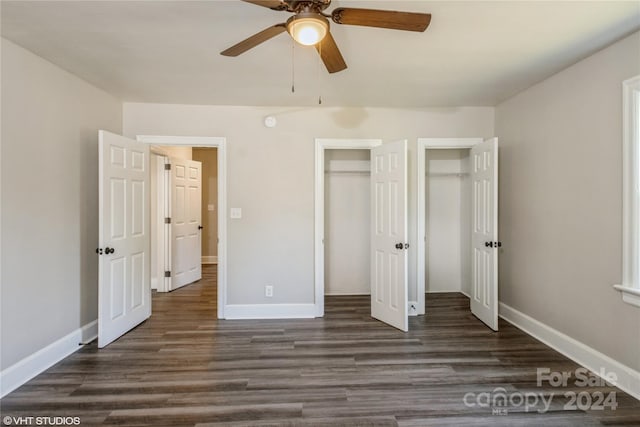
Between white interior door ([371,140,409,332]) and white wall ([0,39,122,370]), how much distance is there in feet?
9.89

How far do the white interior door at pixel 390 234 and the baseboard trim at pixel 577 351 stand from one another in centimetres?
124

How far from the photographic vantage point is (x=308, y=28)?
1.66 m

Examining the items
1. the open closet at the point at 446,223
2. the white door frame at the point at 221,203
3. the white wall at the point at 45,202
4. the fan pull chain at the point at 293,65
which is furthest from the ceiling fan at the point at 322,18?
the open closet at the point at 446,223

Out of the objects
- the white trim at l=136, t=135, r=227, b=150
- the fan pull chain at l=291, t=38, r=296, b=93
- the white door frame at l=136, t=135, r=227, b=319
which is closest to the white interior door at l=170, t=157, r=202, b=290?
the white trim at l=136, t=135, r=227, b=150

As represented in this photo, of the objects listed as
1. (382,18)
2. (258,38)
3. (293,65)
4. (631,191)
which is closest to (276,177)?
(293,65)

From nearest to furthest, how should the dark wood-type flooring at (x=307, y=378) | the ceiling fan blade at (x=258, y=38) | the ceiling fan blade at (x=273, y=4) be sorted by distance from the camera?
the ceiling fan blade at (x=273, y=4) → the ceiling fan blade at (x=258, y=38) → the dark wood-type flooring at (x=307, y=378)

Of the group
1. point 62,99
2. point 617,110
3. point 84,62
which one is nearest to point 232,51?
point 84,62

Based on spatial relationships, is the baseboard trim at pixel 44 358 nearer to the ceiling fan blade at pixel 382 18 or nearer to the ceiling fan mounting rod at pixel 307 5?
the ceiling fan mounting rod at pixel 307 5

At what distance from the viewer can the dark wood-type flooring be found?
2119mm

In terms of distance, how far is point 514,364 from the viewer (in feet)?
9.07

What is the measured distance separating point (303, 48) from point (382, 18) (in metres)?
1.00

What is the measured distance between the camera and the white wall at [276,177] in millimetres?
3934

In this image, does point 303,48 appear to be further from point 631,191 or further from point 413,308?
point 413,308

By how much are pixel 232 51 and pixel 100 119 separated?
2240mm
